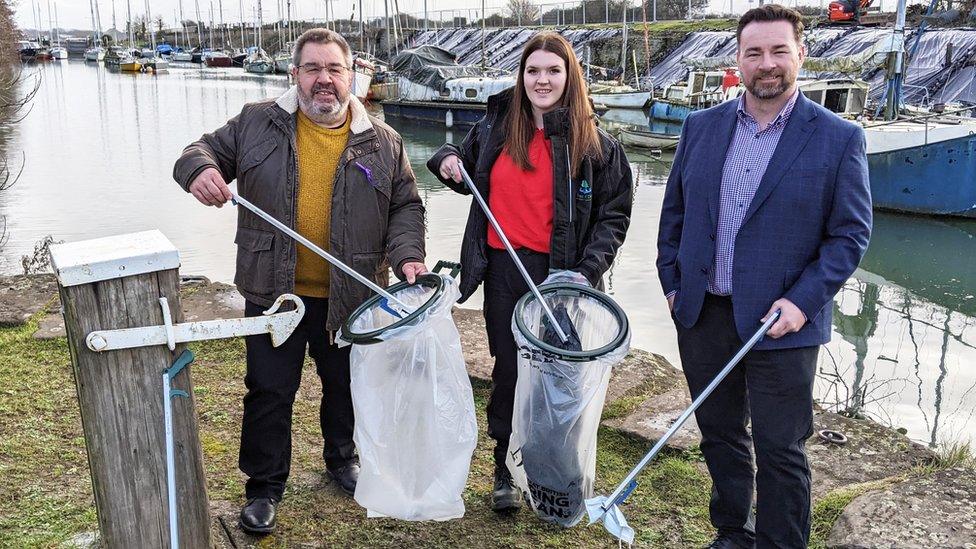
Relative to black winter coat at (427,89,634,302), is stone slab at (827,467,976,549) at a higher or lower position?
lower

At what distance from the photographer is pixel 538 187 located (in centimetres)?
244

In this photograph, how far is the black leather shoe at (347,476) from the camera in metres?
2.62

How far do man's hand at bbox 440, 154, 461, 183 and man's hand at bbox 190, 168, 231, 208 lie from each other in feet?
2.16

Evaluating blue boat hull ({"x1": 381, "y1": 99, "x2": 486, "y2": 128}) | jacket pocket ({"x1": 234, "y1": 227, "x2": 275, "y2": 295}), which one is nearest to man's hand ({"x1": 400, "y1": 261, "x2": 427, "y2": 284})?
jacket pocket ({"x1": 234, "y1": 227, "x2": 275, "y2": 295})

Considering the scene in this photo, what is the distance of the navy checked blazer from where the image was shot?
2.00m

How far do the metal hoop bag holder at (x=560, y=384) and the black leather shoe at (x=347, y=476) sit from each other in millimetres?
526

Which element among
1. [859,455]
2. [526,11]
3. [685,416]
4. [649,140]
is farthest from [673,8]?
[685,416]

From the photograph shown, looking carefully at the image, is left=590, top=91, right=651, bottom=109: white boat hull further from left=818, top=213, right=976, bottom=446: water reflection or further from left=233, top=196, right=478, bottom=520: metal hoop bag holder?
left=233, top=196, right=478, bottom=520: metal hoop bag holder

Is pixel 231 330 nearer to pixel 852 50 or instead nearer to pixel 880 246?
pixel 880 246

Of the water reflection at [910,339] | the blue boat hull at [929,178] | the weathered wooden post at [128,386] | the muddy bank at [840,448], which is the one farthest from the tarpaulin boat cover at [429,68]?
the weathered wooden post at [128,386]

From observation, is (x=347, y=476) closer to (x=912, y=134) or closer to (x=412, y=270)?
(x=412, y=270)

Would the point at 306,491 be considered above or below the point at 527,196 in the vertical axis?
below

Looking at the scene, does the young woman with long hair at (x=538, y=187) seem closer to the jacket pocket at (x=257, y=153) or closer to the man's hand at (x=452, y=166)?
the man's hand at (x=452, y=166)

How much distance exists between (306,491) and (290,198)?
96cm
